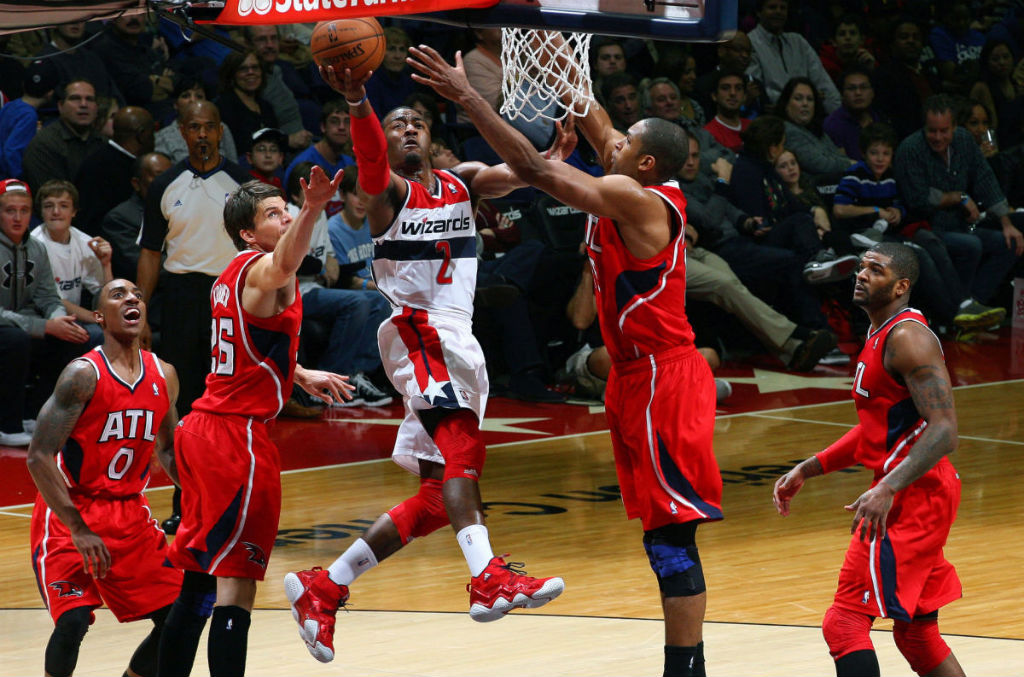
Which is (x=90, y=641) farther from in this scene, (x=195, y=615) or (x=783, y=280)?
(x=783, y=280)

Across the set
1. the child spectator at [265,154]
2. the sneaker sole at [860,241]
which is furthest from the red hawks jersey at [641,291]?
the sneaker sole at [860,241]

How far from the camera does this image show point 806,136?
1373 cm

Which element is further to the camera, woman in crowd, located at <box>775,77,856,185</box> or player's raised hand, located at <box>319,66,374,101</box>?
woman in crowd, located at <box>775,77,856,185</box>

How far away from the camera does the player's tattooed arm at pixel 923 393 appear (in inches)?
186

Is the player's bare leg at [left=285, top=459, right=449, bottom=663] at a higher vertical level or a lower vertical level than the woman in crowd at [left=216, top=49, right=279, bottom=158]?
lower

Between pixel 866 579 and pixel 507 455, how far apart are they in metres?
5.03

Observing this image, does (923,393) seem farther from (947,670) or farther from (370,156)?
(370,156)

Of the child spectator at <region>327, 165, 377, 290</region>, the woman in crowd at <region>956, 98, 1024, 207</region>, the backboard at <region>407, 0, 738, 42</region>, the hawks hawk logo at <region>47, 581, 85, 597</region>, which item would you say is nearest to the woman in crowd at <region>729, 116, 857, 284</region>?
the woman in crowd at <region>956, 98, 1024, 207</region>

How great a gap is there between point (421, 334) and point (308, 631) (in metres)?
1.17

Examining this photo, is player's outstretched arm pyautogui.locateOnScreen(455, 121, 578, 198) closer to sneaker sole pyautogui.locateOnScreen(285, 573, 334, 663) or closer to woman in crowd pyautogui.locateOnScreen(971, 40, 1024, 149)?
sneaker sole pyautogui.locateOnScreen(285, 573, 334, 663)

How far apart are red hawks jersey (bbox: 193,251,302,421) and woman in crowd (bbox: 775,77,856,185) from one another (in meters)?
9.17

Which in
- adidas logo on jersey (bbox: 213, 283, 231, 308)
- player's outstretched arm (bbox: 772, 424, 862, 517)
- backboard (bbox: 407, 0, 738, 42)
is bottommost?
player's outstretched arm (bbox: 772, 424, 862, 517)

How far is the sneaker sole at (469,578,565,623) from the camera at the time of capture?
527 cm

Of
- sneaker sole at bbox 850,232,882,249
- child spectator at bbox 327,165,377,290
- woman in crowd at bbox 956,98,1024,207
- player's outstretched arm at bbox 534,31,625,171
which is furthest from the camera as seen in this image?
woman in crowd at bbox 956,98,1024,207
